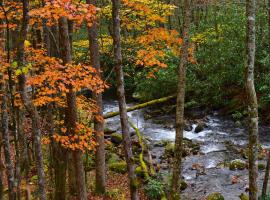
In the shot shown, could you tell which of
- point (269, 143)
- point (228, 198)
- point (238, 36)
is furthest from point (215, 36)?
point (228, 198)

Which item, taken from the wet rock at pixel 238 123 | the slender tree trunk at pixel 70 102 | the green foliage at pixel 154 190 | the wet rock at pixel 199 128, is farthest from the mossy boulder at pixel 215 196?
the wet rock at pixel 238 123

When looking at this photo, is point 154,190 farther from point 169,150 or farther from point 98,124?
point 169,150

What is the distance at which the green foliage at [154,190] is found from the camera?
14756 mm

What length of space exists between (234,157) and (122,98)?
36.8 ft

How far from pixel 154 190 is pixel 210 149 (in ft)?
20.8

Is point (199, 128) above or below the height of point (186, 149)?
above

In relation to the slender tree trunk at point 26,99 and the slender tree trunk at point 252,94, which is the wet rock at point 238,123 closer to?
the slender tree trunk at point 252,94

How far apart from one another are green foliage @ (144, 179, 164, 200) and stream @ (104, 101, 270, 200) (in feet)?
3.31

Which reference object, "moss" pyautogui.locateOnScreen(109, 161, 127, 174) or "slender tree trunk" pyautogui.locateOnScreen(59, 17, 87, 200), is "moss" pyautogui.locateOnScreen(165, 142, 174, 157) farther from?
"slender tree trunk" pyautogui.locateOnScreen(59, 17, 87, 200)

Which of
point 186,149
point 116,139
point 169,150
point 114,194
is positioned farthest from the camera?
point 116,139

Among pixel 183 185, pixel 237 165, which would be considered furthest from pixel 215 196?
pixel 237 165

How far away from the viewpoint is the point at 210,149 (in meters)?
20.2

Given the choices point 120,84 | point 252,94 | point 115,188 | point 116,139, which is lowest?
point 115,188

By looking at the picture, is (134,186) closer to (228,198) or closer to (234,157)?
(228,198)
